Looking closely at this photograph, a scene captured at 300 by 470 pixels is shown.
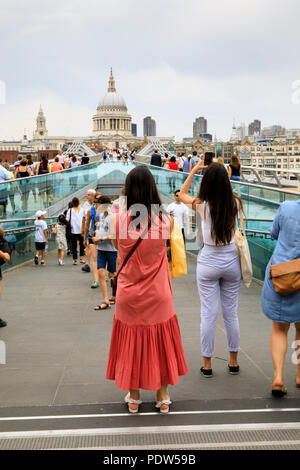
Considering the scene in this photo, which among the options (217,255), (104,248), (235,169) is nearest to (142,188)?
(217,255)

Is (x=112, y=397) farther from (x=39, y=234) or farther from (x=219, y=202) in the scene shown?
(x=39, y=234)

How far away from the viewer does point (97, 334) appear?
699cm

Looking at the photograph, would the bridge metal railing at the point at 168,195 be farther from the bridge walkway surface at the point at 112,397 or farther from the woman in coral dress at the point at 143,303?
the woman in coral dress at the point at 143,303

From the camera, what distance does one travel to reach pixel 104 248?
8.86m

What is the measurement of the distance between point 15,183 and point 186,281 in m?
5.00

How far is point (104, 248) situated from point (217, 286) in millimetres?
3713

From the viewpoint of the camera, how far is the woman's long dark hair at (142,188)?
Answer: 4453 mm

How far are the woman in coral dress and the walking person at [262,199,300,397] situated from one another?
968mm

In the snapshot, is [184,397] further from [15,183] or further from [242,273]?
[15,183]

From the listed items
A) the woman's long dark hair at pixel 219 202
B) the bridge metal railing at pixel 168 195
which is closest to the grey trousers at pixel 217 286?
the woman's long dark hair at pixel 219 202

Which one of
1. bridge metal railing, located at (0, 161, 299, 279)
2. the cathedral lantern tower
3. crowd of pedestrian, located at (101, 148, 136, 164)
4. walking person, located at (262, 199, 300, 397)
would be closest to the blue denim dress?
walking person, located at (262, 199, 300, 397)

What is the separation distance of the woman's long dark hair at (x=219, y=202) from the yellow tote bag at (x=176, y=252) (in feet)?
1.39

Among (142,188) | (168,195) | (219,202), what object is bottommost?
(168,195)

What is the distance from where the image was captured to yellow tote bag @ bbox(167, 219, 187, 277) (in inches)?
191
